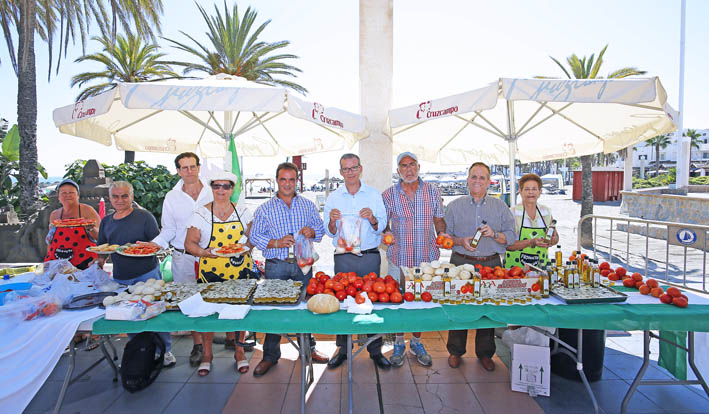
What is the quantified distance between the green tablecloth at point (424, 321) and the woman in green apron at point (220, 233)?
0.90m

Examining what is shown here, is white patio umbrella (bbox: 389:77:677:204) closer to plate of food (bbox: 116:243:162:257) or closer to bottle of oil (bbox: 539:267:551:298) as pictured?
bottle of oil (bbox: 539:267:551:298)

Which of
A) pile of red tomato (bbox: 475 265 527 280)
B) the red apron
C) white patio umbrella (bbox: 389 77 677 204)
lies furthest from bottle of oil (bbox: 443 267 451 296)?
the red apron

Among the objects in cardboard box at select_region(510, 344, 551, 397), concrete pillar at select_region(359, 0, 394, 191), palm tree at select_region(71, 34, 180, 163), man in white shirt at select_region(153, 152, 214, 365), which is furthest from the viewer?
palm tree at select_region(71, 34, 180, 163)

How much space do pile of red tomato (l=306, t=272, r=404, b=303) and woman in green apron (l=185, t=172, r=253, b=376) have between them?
93cm

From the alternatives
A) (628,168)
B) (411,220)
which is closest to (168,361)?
(411,220)

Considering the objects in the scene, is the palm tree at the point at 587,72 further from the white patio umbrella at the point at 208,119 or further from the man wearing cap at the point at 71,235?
the man wearing cap at the point at 71,235

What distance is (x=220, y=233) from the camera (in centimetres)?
376

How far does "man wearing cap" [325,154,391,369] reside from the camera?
3818 mm

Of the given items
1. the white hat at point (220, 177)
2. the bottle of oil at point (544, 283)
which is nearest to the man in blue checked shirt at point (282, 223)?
the white hat at point (220, 177)

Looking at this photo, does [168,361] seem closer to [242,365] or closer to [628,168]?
[242,365]

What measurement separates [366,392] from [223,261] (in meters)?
1.86

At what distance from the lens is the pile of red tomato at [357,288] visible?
10.2 ft

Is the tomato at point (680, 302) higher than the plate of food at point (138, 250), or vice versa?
the plate of food at point (138, 250)

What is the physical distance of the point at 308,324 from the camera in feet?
9.10
